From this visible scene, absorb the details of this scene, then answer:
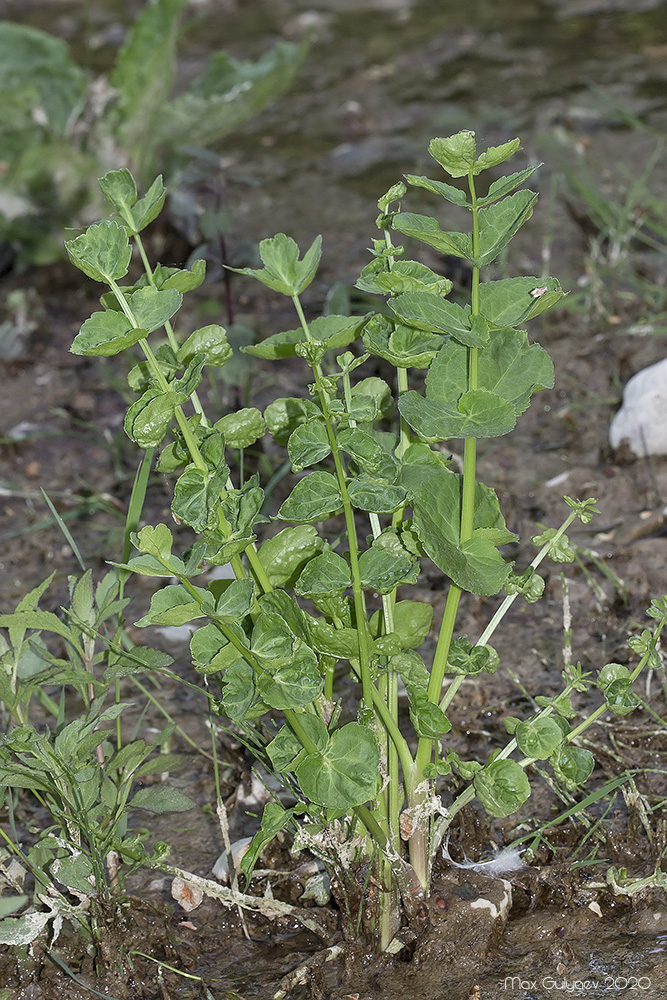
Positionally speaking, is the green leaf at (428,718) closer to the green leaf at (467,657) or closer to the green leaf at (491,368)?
the green leaf at (467,657)

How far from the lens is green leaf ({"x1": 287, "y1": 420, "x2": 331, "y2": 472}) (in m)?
1.13

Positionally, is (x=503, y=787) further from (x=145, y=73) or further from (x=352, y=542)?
(x=145, y=73)

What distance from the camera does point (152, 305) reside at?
1138 millimetres

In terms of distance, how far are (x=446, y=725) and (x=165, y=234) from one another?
2.41 m

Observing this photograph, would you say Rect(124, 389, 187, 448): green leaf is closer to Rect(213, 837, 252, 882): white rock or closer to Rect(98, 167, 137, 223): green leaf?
Rect(98, 167, 137, 223): green leaf

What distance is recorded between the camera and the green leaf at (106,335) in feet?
3.55

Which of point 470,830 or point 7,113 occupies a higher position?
point 7,113

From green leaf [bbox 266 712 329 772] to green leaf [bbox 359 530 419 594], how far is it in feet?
0.56

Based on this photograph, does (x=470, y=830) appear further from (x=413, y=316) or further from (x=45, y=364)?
(x=45, y=364)

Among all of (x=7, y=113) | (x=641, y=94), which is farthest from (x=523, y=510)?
(x=641, y=94)

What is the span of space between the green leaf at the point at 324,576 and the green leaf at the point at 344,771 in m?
0.16

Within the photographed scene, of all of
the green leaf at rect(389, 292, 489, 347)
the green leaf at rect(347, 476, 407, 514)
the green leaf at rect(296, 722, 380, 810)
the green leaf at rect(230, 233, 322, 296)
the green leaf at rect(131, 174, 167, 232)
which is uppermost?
the green leaf at rect(131, 174, 167, 232)

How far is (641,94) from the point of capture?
3855mm

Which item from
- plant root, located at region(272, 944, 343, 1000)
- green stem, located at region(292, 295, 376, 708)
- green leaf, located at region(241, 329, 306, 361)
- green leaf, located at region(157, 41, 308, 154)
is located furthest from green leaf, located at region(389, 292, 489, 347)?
green leaf, located at region(157, 41, 308, 154)
